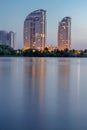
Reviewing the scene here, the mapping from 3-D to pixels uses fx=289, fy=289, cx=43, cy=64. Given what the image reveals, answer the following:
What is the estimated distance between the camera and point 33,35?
179m

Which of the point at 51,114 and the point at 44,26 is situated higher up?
the point at 44,26

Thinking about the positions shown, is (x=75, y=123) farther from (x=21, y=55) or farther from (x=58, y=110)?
(x=21, y=55)

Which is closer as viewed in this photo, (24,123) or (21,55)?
(24,123)

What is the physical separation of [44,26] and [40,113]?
176 metres

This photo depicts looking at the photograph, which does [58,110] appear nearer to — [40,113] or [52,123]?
[40,113]

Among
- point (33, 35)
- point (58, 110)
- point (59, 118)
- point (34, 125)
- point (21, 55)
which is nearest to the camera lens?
point (34, 125)

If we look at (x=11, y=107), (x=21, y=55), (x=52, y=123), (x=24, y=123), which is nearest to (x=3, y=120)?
(x=24, y=123)

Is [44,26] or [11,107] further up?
[44,26]

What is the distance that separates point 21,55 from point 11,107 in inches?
4945

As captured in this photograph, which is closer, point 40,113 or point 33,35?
point 40,113

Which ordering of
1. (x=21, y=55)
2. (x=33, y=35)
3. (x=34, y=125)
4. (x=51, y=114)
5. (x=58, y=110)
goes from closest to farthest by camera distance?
(x=34, y=125) → (x=51, y=114) → (x=58, y=110) → (x=21, y=55) → (x=33, y=35)

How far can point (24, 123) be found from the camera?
6.54 meters

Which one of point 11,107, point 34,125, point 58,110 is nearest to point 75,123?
point 34,125

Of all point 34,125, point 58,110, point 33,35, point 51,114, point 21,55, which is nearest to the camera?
point 34,125
